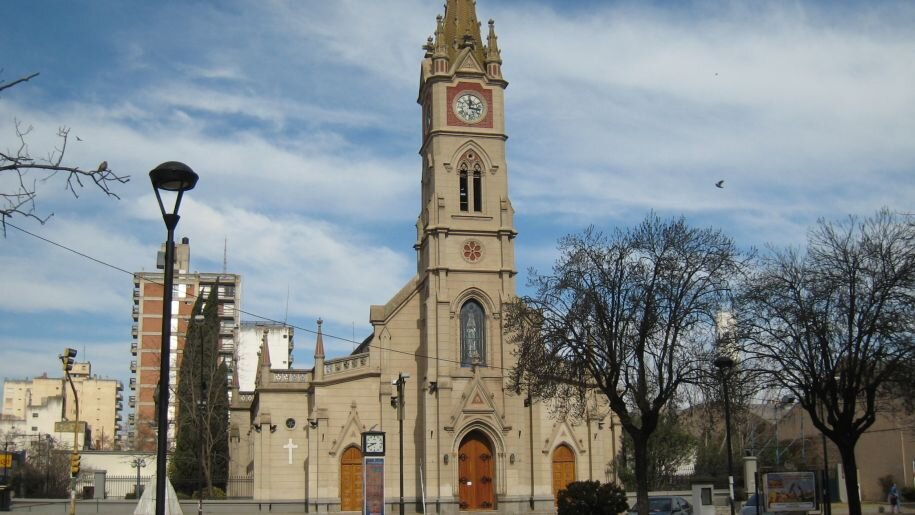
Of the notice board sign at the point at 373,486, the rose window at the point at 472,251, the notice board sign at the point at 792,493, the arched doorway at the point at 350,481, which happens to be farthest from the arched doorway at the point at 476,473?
the notice board sign at the point at 792,493

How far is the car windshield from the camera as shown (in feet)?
115

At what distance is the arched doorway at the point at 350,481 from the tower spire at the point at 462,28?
2103cm

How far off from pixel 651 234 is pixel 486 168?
16.5 meters

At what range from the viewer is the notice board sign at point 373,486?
2977 cm

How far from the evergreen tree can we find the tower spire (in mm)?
22746

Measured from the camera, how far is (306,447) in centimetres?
4738

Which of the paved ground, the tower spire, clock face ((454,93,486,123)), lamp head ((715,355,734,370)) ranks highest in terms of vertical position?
the tower spire

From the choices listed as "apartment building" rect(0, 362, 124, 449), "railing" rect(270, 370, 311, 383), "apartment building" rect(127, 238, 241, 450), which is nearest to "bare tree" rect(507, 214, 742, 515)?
"railing" rect(270, 370, 311, 383)

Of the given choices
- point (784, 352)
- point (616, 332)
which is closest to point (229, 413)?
point (616, 332)

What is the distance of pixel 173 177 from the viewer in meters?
12.6

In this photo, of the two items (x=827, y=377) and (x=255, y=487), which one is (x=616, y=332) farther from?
(x=255, y=487)

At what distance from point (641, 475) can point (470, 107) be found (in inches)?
940

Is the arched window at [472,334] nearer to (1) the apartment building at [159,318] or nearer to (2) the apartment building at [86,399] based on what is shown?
(1) the apartment building at [159,318]

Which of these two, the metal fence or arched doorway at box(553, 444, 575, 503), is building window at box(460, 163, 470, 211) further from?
the metal fence
